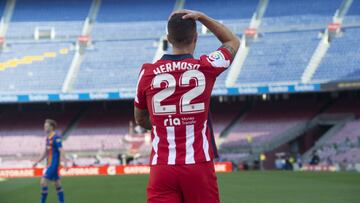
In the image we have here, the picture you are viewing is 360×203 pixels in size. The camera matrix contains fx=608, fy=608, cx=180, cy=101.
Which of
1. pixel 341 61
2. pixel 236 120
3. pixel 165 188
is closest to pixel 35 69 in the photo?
pixel 236 120

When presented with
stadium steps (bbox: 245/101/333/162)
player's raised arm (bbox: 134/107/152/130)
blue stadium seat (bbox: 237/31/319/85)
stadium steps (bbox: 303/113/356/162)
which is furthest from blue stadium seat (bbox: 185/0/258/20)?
player's raised arm (bbox: 134/107/152/130)

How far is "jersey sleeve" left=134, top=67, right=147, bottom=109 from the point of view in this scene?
4340 mm

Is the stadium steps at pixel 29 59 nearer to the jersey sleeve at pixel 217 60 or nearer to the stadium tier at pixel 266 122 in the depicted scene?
the stadium tier at pixel 266 122

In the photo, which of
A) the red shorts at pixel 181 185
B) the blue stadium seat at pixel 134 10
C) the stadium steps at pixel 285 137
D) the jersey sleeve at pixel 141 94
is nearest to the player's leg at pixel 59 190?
the jersey sleeve at pixel 141 94

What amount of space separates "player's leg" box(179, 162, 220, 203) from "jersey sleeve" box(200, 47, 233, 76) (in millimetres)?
690

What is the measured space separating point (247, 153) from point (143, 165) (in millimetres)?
7212

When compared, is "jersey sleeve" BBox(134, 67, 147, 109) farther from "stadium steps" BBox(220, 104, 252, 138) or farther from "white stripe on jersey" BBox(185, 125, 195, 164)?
"stadium steps" BBox(220, 104, 252, 138)

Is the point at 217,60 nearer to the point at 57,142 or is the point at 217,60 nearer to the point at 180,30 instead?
the point at 180,30

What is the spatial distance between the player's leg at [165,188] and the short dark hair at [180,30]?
2.88ft

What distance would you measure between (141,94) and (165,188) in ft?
2.29

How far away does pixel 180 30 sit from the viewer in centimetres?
410

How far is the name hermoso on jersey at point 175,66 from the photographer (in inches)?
168

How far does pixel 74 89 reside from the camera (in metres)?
39.1

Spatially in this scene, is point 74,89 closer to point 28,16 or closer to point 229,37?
point 28,16
